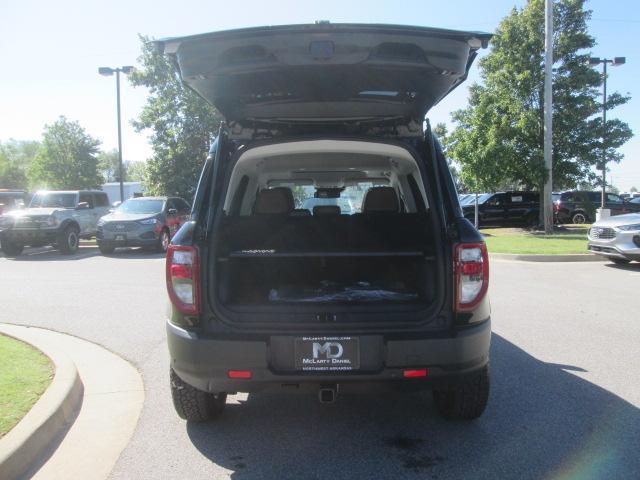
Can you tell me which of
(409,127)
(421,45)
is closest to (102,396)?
(409,127)

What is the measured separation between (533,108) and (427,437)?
788 inches

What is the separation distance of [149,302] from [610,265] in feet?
32.3

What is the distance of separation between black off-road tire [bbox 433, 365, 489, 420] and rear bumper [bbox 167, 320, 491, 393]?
44cm

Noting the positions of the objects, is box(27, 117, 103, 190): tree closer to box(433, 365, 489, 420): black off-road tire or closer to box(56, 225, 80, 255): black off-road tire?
box(56, 225, 80, 255): black off-road tire

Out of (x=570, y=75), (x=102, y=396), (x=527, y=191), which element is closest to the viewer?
(x=102, y=396)

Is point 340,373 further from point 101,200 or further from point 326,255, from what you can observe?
point 101,200

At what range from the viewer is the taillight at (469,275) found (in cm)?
308

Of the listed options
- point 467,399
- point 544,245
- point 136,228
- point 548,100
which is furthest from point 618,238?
point 136,228

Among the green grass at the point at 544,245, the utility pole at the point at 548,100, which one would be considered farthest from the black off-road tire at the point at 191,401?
the utility pole at the point at 548,100

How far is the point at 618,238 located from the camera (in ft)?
36.0

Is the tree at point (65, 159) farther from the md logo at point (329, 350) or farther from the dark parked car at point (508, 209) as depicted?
the md logo at point (329, 350)

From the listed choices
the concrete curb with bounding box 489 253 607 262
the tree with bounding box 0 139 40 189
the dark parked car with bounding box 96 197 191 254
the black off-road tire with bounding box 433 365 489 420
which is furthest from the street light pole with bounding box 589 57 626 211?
the tree with bounding box 0 139 40 189

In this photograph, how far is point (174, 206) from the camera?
674 inches

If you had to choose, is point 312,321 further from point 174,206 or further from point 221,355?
point 174,206
